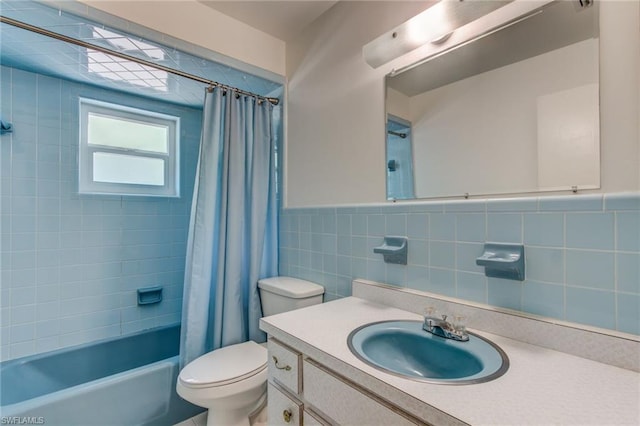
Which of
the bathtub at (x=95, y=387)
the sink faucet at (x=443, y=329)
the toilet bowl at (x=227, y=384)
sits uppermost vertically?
the sink faucet at (x=443, y=329)

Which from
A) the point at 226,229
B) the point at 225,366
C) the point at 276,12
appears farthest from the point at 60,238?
the point at 276,12

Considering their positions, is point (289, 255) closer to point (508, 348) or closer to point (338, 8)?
point (508, 348)

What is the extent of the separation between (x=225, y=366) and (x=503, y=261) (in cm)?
130

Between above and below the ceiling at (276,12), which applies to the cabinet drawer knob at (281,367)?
below

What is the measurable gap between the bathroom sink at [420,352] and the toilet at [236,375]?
24.2 inches

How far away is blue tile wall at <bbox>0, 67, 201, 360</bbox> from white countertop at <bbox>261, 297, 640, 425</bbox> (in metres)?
1.83

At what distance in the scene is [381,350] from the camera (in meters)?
0.97

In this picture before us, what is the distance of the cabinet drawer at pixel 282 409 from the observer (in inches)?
37.1

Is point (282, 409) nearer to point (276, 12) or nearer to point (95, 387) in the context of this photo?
point (95, 387)

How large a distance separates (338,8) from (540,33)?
3.55ft

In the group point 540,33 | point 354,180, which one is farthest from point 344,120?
point 540,33

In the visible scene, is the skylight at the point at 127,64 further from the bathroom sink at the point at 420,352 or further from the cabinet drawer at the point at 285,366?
the bathroom sink at the point at 420,352

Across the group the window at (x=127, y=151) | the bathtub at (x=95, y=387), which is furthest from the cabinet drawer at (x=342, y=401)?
the window at (x=127, y=151)

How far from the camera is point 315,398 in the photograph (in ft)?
2.86
